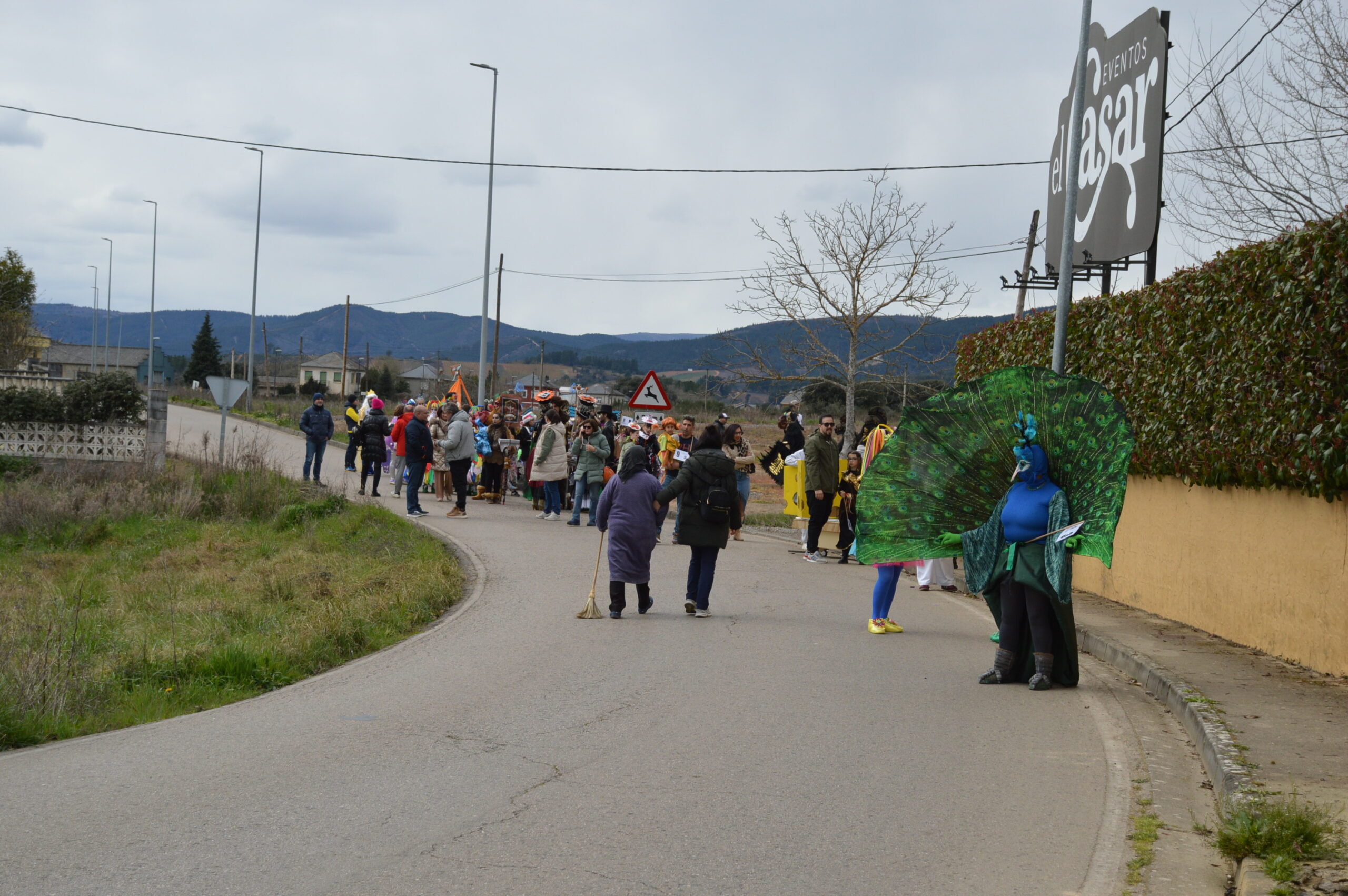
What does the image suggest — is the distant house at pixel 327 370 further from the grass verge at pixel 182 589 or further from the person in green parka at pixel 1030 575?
the person in green parka at pixel 1030 575

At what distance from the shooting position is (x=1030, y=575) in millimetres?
8734

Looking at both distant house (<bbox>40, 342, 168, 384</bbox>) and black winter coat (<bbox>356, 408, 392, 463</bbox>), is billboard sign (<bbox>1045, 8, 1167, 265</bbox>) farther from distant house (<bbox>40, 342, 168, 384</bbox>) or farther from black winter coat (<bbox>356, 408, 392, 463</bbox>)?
distant house (<bbox>40, 342, 168, 384</bbox>)

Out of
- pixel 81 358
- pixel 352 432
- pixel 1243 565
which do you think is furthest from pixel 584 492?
pixel 81 358

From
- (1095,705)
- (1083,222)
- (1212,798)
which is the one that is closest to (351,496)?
(1083,222)

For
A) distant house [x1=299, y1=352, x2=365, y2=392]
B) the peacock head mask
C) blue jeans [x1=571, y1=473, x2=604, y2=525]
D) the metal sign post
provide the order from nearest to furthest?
the peacock head mask, blue jeans [x1=571, y1=473, x2=604, y2=525], the metal sign post, distant house [x1=299, y1=352, x2=365, y2=392]

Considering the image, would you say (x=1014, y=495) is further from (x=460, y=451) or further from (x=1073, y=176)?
(x=460, y=451)

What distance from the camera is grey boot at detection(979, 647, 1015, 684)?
8.92 meters

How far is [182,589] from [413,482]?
535 centimetres

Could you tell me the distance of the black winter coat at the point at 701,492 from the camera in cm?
1188

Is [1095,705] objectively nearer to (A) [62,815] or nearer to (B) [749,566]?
(A) [62,815]

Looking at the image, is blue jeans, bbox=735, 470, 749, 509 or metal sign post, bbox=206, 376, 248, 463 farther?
metal sign post, bbox=206, 376, 248, 463

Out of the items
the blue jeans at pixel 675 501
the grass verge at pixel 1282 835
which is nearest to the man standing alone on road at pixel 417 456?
the blue jeans at pixel 675 501

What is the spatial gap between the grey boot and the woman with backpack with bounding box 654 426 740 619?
343 cm

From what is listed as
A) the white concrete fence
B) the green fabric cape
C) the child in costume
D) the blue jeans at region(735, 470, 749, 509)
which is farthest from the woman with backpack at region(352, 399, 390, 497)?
the green fabric cape
